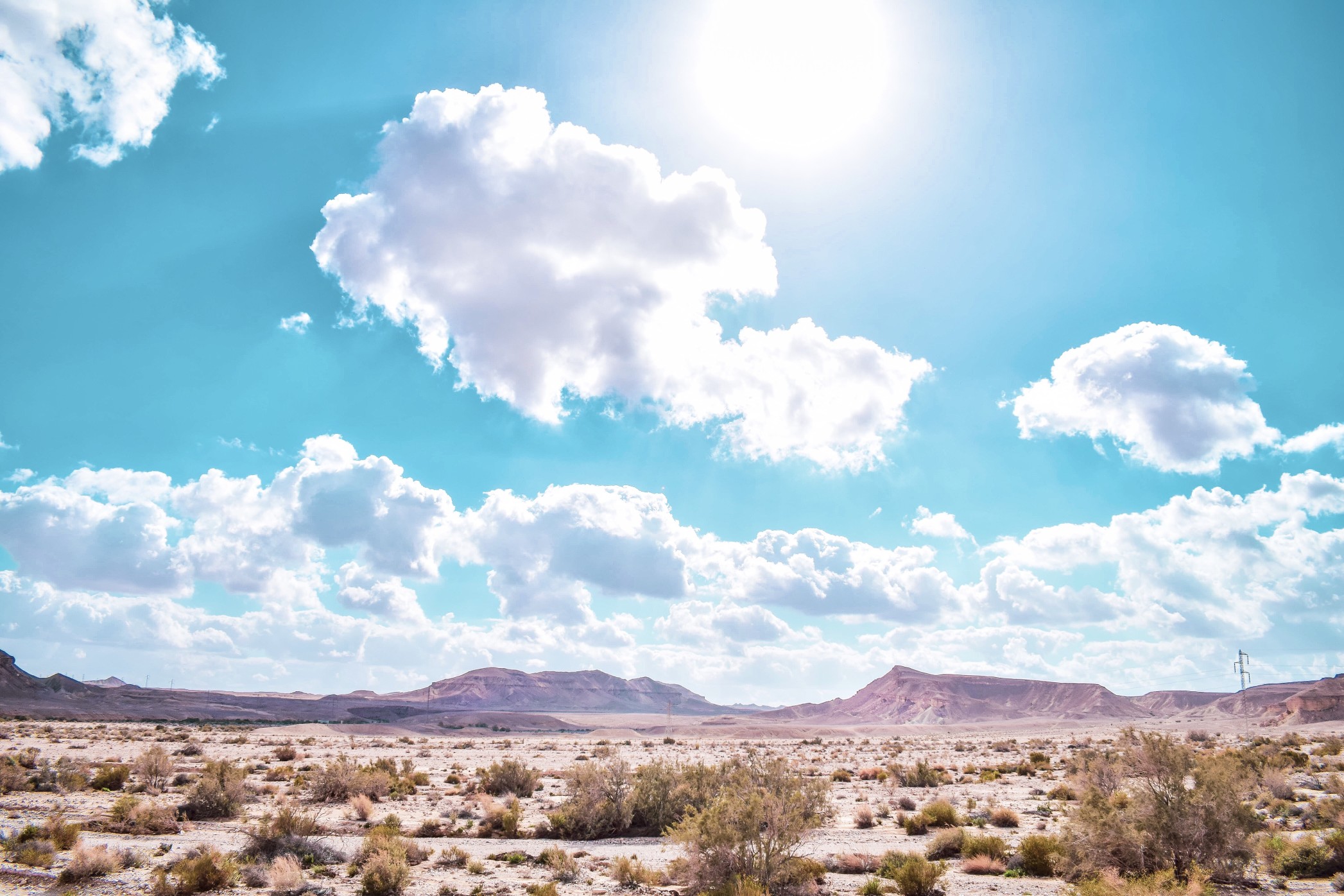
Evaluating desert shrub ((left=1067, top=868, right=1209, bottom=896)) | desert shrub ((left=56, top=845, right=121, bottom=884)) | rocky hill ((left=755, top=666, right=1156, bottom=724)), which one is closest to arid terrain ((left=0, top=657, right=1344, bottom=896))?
desert shrub ((left=56, top=845, right=121, bottom=884))

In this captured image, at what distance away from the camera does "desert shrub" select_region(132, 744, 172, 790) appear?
2664 centimetres

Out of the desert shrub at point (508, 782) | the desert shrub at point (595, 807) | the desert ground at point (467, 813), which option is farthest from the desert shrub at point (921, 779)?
the desert shrub at point (508, 782)

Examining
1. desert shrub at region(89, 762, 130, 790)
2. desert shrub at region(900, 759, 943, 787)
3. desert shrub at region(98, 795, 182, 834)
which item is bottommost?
desert shrub at region(900, 759, 943, 787)

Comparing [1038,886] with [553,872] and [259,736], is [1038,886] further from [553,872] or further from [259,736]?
[259,736]

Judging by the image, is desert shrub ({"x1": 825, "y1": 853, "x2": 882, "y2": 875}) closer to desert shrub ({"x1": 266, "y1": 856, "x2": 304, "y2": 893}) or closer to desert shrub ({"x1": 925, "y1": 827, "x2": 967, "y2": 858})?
desert shrub ({"x1": 925, "y1": 827, "x2": 967, "y2": 858})

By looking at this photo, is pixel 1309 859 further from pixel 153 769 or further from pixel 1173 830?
pixel 153 769

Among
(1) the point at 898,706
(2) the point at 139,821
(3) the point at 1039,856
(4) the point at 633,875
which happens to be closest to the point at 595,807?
(4) the point at 633,875

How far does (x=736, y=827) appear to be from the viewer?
1348 cm

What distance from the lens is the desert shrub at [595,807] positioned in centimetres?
2078

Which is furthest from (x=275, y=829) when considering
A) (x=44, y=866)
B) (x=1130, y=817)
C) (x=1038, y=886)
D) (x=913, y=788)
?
(x=913, y=788)

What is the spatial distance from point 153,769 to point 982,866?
90.4 ft

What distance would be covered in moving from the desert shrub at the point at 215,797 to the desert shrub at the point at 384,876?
10.3 meters

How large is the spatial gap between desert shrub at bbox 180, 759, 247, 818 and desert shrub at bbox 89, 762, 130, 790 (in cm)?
641

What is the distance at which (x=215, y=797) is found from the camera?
22.0 meters
